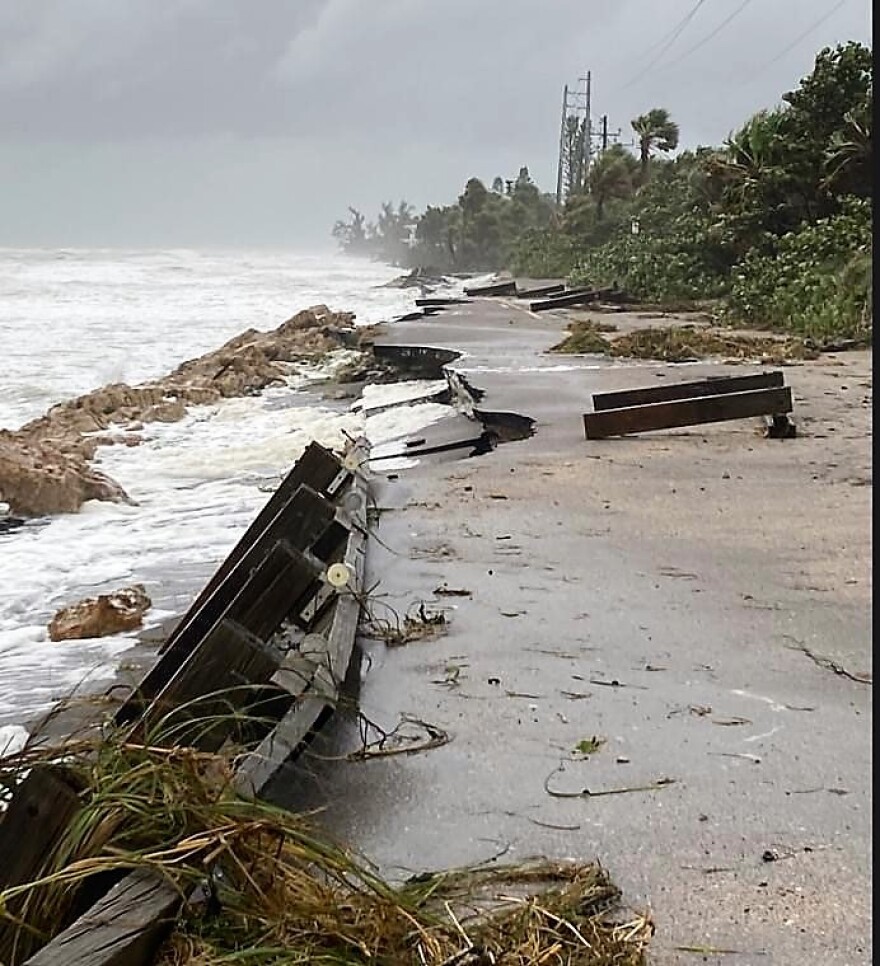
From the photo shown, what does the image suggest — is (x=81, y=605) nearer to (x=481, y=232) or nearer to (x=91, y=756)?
(x=91, y=756)

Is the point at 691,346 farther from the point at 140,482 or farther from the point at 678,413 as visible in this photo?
the point at 140,482

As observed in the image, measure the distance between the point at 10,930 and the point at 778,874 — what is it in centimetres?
169

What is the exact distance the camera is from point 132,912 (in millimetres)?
2000

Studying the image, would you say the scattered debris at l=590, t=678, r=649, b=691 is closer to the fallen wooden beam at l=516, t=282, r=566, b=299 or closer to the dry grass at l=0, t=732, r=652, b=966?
the dry grass at l=0, t=732, r=652, b=966

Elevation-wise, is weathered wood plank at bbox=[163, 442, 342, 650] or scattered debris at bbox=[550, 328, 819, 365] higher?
weathered wood plank at bbox=[163, 442, 342, 650]

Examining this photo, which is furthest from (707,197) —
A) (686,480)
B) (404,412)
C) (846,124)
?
(686,480)

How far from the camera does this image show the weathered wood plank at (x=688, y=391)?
971 cm

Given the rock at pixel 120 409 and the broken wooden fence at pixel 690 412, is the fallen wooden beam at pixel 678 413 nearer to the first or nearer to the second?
the broken wooden fence at pixel 690 412

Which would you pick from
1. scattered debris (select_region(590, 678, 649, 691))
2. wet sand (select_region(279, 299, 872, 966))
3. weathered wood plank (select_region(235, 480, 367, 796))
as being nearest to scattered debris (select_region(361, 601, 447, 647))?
wet sand (select_region(279, 299, 872, 966))

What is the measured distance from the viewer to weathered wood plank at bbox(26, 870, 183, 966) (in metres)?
1.87

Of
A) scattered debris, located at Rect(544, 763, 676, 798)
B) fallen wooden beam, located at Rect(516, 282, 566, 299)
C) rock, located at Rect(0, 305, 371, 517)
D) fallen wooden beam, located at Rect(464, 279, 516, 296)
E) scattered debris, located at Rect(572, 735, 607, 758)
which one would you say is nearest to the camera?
scattered debris, located at Rect(544, 763, 676, 798)

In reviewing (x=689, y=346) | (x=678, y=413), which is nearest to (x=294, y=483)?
(x=678, y=413)

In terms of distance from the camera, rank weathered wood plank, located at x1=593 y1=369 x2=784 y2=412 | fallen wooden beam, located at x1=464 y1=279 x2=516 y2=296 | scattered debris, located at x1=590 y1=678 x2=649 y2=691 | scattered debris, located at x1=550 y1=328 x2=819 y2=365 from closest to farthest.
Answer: scattered debris, located at x1=590 y1=678 x2=649 y2=691 → weathered wood plank, located at x1=593 y1=369 x2=784 y2=412 → scattered debris, located at x1=550 y1=328 x2=819 y2=365 → fallen wooden beam, located at x1=464 y1=279 x2=516 y2=296

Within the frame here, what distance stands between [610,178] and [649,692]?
48.3m
